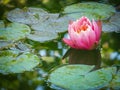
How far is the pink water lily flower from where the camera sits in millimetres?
1870

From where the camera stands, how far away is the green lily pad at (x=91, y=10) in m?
2.32

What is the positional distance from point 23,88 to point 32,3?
3.37 feet

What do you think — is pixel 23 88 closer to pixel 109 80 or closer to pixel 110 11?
pixel 109 80

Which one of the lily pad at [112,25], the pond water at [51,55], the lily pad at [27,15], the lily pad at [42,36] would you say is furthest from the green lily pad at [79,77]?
the lily pad at [27,15]

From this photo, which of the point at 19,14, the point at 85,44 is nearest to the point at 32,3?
the point at 19,14

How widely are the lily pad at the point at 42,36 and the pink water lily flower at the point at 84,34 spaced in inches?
7.0

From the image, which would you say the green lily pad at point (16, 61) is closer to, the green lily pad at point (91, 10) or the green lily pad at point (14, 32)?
the green lily pad at point (14, 32)

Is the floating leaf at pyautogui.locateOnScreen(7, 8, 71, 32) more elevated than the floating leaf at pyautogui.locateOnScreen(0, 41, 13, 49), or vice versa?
the floating leaf at pyautogui.locateOnScreen(7, 8, 71, 32)

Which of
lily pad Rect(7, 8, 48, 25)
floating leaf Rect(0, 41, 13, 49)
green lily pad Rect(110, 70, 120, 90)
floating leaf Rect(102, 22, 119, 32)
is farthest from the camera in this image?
lily pad Rect(7, 8, 48, 25)

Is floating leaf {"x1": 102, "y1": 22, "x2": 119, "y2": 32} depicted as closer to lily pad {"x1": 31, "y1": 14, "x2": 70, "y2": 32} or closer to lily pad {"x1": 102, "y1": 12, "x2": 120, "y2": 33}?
lily pad {"x1": 102, "y1": 12, "x2": 120, "y2": 33}

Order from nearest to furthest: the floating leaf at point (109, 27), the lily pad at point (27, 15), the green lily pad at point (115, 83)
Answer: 1. the green lily pad at point (115, 83)
2. the floating leaf at point (109, 27)
3. the lily pad at point (27, 15)

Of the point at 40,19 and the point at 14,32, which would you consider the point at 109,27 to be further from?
the point at 14,32

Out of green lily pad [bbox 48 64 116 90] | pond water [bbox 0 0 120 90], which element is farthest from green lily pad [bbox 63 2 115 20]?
green lily pad [bbox 48 64 116 90]

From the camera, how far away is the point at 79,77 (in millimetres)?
1695
